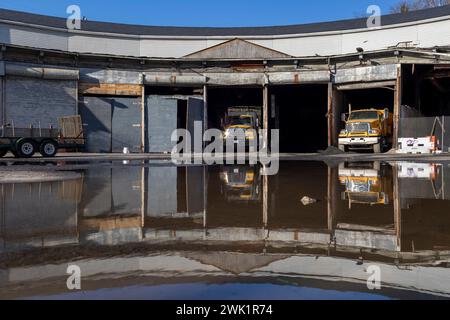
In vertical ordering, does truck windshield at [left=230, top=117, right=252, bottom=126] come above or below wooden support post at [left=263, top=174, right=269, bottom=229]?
above

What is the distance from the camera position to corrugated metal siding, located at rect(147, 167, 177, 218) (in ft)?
22.4

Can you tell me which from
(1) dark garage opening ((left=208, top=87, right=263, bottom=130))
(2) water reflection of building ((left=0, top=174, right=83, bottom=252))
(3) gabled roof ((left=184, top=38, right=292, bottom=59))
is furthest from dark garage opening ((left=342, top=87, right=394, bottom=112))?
(2) water reflection of building ((left=0, top=174, right=83, bottom=252))

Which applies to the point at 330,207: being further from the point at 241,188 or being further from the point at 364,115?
the point at 364,115

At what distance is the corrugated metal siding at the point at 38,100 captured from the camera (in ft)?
90.7

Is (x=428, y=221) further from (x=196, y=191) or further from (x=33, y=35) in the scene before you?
(x=33, y=35)

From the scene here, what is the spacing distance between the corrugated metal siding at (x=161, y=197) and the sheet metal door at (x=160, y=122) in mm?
19733

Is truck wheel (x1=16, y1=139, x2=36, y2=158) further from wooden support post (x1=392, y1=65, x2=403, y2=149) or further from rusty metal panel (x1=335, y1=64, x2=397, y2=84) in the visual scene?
wooden support post (x1=392, y1=65, x2=403, y2=149)

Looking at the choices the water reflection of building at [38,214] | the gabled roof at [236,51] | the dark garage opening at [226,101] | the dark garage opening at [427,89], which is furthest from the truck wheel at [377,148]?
the water reflection of building at [38,214]

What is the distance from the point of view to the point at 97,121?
30.3 meters

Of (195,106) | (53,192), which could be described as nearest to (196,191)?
(53,192)

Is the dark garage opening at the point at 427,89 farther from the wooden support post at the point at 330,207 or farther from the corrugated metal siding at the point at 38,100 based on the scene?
the corrugated metal siding at the point at 38,100

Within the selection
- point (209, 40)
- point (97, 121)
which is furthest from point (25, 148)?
point (209, 40)

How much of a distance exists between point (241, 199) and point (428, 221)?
323 centimetres

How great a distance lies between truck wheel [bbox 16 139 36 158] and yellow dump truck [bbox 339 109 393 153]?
18190mm
